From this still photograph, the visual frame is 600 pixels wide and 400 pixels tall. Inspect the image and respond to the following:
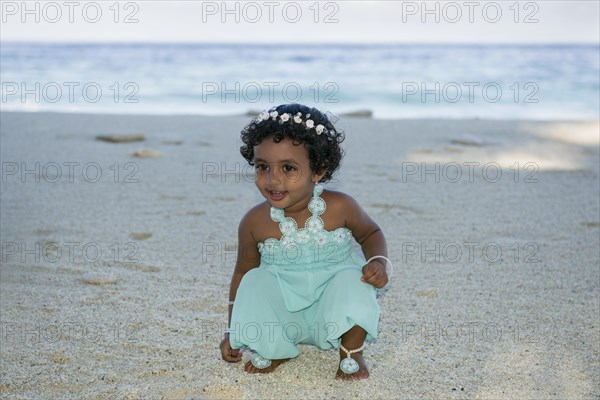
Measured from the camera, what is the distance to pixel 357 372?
7.48 feet

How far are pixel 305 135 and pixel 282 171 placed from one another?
0.14 metres

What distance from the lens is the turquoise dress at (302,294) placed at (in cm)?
A: 224

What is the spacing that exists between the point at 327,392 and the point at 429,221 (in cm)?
224

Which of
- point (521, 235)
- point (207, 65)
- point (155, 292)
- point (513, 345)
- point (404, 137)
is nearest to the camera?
point (513, 345)

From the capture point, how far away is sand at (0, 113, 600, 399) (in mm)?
2270

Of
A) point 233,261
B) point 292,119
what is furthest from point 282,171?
point 233,261

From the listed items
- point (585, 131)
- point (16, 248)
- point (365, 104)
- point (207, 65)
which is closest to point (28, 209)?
point (16, 248)

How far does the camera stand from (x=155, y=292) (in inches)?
120

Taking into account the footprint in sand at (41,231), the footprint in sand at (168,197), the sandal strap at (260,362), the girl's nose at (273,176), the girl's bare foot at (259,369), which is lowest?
the girl's bare foot at (259,369)

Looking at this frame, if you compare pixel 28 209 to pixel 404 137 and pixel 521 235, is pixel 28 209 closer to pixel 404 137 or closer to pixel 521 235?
pixel 521 235

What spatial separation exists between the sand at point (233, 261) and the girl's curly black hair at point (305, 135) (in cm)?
72

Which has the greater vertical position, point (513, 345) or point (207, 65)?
point (207, 65)

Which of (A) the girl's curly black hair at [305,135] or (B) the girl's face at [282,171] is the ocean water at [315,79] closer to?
(A) the girl's curly black hair at [305,135]

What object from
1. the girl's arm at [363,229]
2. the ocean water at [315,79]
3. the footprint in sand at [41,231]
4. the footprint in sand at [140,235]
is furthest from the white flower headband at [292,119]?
the ocean water at [315,79]
